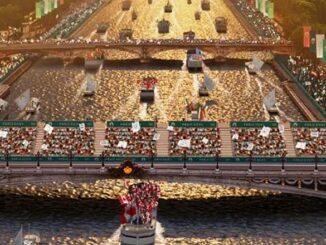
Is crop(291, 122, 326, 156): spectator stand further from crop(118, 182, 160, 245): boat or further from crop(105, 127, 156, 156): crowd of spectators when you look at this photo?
crop(118, 182, 160, 245): boat

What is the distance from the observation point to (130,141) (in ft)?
490

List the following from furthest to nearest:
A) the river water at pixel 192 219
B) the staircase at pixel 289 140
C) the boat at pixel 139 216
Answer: the staircase at pixel 289 140 < the river water at pixel 192 219 < the boat at pixel 139 216

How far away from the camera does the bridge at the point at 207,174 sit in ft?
458

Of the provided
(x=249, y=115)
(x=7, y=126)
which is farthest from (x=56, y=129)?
(x=249, y=115)

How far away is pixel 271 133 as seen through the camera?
152000 mm

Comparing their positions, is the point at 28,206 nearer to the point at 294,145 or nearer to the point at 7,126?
the point at 7,126

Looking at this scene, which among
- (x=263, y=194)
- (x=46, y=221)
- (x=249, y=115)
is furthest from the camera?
(x=249, y=115)

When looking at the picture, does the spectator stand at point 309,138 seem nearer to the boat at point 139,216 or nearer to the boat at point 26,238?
the boat at point 139,216

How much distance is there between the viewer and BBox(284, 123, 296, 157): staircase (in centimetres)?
14788

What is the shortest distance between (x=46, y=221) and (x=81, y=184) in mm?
15947

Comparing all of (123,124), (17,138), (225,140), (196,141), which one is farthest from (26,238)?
(225,140)

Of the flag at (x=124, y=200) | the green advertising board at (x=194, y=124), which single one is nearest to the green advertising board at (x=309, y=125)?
the green advertising board at (x=194, y=124)

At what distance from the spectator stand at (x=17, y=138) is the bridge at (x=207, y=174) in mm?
4796

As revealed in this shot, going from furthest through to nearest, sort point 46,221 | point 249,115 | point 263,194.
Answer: point 249,115 → point 263,194 → point 46,221
